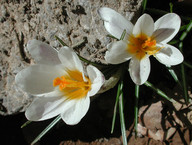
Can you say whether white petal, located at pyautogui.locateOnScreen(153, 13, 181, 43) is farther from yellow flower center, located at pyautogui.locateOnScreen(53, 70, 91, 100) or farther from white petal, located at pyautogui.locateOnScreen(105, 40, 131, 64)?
yellow flower center, located at pyautogui.locateOnScreen(53, 70, 91, 100)

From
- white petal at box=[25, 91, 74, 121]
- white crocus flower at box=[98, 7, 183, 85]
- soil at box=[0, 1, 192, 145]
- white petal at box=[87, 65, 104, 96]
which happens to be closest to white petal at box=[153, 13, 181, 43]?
white crocus flower at box=[98, 7, 183, 85]

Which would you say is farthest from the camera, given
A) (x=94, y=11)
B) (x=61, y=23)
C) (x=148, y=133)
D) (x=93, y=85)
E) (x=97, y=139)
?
(x=97, y=139)

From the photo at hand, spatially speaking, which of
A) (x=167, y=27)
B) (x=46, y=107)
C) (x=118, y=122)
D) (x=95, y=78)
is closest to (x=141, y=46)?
(x=167, y=27)

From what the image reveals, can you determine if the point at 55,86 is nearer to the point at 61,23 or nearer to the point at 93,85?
the point at 93,85

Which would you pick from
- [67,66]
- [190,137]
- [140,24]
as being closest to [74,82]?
[67,66]

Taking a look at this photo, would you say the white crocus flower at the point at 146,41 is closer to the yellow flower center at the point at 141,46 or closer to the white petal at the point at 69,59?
the yellow flower center at the point at 141,46

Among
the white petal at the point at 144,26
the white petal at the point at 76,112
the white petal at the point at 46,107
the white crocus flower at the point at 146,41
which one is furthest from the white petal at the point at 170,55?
the white petal at the point at 46,107
